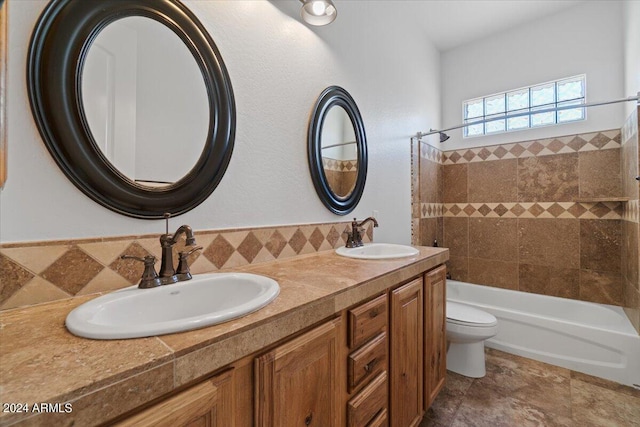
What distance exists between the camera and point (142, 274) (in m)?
0.92

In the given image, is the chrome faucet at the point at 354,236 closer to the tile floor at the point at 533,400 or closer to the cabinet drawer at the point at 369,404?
the cabinet drawer at the point at 369,404

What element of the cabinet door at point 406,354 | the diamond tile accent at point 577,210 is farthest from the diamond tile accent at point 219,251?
the diamond tile accent at point 577,210

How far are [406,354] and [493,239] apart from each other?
2.25m

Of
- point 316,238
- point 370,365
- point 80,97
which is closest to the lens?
point 80,97

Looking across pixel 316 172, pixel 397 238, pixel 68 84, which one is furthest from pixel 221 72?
pixel 397 238

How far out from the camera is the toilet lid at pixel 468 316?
191 cm

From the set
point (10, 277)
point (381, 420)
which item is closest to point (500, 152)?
point (381, 420)

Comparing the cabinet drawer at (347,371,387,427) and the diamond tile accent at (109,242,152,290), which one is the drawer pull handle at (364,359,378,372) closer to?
the cabinet drawer at (347,371,387,427)

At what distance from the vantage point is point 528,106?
9.40ft

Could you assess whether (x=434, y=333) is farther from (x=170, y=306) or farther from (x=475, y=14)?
(x=475, y=14)

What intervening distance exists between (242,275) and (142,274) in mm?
326

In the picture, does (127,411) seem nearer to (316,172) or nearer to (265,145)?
(265,145)

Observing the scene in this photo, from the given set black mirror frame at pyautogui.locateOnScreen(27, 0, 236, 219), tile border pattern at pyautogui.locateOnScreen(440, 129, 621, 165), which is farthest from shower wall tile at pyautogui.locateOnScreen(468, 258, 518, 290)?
black mirror frame at pyautogui.locateOnScreen(27, 0, 236, 219)

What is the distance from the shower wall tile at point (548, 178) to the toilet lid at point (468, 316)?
140cm
